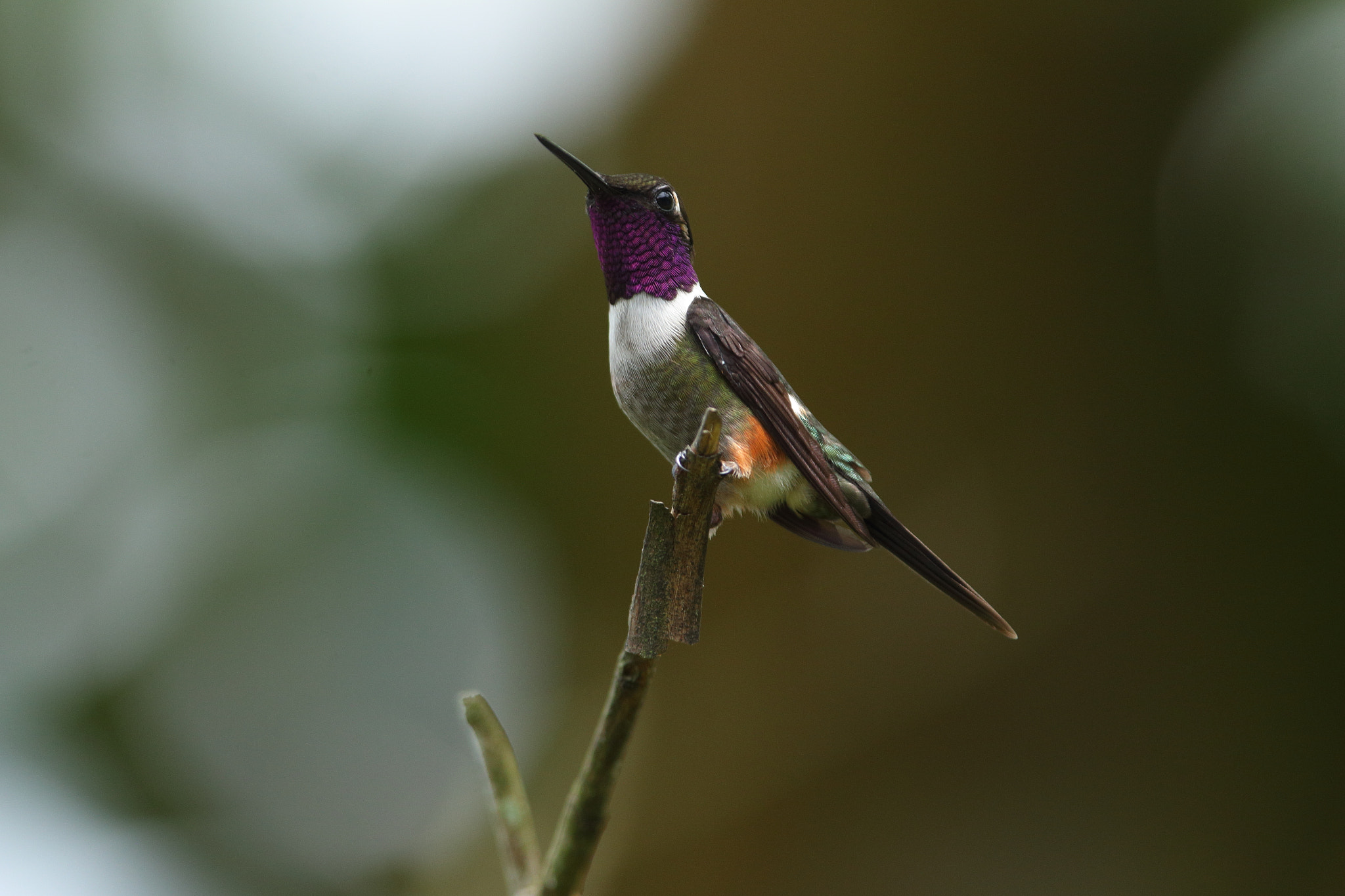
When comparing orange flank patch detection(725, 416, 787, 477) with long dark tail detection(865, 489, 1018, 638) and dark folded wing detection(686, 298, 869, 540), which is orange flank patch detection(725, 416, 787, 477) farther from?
long dark tail detection(865, 489, 1018, 638)

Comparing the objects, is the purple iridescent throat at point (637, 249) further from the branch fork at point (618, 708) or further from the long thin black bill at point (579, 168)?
the branch fork at point (618, 708)

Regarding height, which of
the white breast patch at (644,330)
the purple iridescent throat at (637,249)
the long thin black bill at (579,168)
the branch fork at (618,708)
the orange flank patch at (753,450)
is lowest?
the branch fork at (618,708)

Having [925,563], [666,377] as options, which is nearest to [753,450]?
[666,377]

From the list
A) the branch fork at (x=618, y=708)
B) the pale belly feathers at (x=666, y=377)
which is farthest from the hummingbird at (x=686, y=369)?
the branch fork at (x=618, y=708)

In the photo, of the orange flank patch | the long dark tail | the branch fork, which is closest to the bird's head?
the orange flank patch

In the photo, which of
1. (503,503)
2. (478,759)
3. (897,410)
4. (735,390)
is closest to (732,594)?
(897,410)

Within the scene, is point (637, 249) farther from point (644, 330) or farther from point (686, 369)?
point (686, 369)
